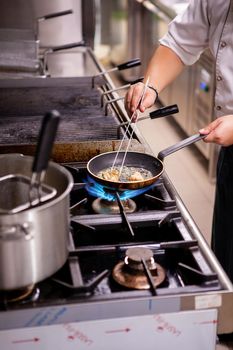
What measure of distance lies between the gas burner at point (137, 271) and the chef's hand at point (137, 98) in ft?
2.01

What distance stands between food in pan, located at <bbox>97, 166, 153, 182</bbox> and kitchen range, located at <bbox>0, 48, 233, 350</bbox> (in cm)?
3

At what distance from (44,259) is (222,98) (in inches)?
37.0

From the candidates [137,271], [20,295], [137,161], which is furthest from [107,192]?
[20,295]

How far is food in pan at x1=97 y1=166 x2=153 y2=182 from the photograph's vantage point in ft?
4.42

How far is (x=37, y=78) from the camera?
2.13 meters

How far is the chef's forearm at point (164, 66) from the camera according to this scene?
70.5 inches

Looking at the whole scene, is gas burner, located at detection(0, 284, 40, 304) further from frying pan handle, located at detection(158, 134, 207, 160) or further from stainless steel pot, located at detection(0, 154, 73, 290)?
frying pan handle, located at detection(158, 134, 207, 160)

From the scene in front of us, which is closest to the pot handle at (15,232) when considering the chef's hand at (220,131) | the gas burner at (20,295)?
the gas burner at (20,295)

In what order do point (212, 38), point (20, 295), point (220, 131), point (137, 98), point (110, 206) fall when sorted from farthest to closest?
point (212, 38), point (137, 98), point (220, 131), point (110, 206), point (20, 295)

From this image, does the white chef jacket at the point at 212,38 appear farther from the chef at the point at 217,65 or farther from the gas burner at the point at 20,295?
the gas burner at the point at 20,295

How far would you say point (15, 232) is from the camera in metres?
0.89

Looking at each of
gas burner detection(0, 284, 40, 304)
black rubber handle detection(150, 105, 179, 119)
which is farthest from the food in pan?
gas burner detection(0, 284, 40, 304)

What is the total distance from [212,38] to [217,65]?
11 cm

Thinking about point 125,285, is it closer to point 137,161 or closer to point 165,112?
point 137,161
